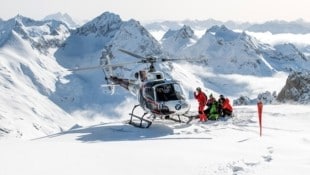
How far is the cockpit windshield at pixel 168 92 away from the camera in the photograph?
78.3ft

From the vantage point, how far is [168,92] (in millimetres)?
24000

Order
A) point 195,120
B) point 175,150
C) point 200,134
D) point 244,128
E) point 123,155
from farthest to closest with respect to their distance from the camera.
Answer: point 195,120
point 244,128
point 200,134
point 175,150
point 123,155

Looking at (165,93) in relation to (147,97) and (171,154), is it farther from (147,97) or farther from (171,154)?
(171,154)

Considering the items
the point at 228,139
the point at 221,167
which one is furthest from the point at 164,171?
the point at 228,139

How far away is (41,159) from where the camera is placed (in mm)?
12359

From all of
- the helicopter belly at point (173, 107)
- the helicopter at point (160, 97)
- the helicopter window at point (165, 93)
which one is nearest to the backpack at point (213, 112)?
the helicopter at point (160, 97)

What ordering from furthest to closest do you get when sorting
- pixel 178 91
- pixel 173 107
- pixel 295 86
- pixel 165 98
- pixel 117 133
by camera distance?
pixel 295 86
pixel 178 91
pixel 165 98
pixel 173 107
pixel 117 133

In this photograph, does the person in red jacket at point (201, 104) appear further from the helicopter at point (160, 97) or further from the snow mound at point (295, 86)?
the snow mound at point (295, 86)

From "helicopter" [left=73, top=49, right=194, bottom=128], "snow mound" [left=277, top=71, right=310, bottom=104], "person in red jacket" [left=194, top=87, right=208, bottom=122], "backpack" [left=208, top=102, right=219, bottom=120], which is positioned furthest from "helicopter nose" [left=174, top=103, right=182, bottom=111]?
"snow mound" [left=277, top=71, right=310, bottom=104]

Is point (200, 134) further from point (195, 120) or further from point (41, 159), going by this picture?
point (41, 159)

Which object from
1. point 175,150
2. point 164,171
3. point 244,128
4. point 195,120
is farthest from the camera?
point 195,120

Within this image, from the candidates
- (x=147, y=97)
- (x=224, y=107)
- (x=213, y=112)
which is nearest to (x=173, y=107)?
(x=147, y=97)

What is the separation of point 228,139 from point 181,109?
466 cm

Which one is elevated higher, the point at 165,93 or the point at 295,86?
the point at 295,86
